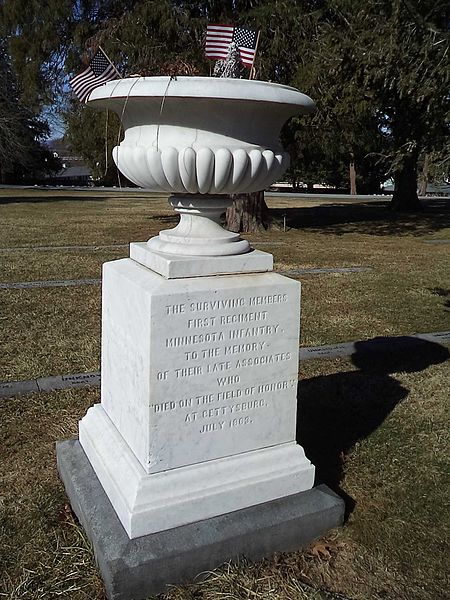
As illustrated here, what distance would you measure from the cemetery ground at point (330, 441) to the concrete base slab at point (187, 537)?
0.07m

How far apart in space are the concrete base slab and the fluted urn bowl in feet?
4.82

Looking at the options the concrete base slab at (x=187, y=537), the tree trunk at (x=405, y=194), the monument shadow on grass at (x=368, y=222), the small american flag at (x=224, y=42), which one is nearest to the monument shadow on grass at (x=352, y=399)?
the concrete base slab at (x=187, y=537)

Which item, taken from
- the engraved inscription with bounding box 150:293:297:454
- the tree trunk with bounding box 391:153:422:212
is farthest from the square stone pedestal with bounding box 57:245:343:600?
the tree trunk with bounding box 391:153:422:212

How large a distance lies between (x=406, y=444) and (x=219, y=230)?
6.25 feet

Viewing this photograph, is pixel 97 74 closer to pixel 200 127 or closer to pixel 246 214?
pixel 200 127

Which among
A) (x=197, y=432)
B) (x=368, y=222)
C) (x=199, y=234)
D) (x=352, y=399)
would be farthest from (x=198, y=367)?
(x=368, y=222)

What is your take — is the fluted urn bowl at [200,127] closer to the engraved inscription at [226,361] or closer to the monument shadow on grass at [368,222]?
the engraved inscription at [226,361]

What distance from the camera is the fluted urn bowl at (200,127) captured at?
242 cm

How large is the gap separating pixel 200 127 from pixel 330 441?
2178 mm

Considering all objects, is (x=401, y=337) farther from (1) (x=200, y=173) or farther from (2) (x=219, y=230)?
(1) (x=200, y=173)

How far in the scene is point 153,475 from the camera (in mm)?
2646

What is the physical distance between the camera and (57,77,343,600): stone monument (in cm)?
251

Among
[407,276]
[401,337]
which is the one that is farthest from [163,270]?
[407,276]

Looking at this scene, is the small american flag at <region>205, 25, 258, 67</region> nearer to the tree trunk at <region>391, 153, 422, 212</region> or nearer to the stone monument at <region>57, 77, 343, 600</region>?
the stone monument at <region>57, 77, 343, 600</region>
